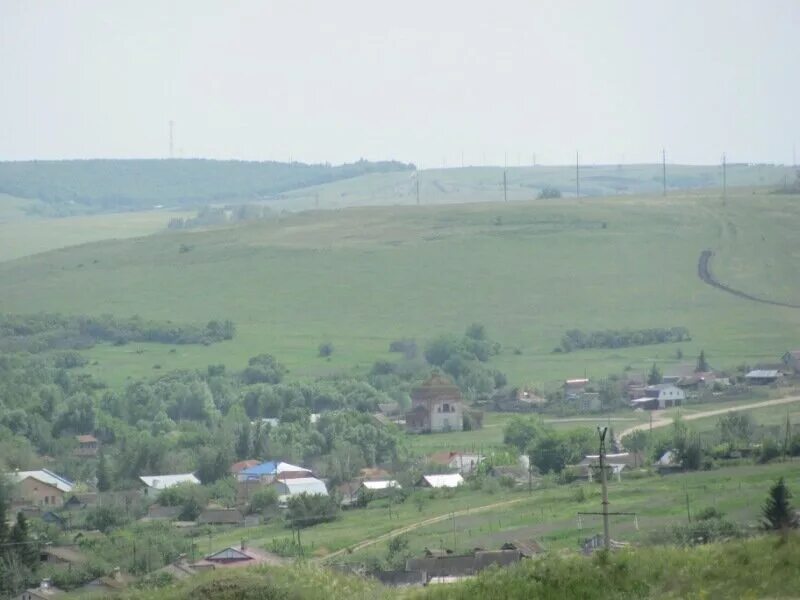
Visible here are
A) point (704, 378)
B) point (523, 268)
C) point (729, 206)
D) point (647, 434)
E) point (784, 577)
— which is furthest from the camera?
point (729, 206)

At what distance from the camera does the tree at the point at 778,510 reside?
29.2 metres

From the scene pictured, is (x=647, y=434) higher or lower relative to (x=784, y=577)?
lower

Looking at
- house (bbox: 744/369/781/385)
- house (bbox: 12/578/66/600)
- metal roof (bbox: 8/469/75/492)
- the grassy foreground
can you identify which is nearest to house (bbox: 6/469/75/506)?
metal roof (bbox: 8/469/75/492)

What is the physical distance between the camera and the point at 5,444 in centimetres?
5991

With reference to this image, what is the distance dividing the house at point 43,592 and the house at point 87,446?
28251mm

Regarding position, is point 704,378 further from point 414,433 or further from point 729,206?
point 729,206

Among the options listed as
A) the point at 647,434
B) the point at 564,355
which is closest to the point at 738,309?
the point at 564,355

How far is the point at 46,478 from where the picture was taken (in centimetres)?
5450

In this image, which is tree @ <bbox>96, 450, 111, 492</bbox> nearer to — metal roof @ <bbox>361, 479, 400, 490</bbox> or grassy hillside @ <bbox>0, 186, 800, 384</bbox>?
metal roof @ <bbox>361, 479, 400, 490</bbox>

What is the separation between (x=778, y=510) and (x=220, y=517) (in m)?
18.3

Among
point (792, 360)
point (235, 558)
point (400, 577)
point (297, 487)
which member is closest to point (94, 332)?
point (792, 360)

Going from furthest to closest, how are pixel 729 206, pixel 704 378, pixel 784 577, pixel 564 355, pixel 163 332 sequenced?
pixel 729 206 < pixel 163 332 < pixel 564 355 < pixel 704 378 < pixel 784 577

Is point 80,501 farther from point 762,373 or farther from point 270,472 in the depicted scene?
point 762,373

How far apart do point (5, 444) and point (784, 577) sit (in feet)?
138
